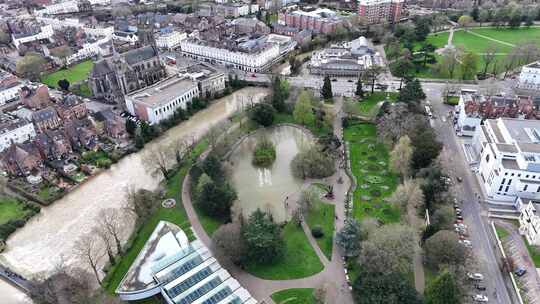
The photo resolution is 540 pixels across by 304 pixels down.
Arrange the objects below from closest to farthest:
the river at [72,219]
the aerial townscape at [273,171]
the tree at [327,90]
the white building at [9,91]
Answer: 1. the aerial townscape at [273,171]
2. the river at [72,219]
3. the tree at [327,90]
4. the white building at [9,91]

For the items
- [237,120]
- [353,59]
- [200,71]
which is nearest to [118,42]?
[200,71]

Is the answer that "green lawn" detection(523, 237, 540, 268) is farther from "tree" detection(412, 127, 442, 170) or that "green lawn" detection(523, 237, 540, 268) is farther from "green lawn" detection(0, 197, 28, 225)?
"green lawn" detection(0, 197, 28, 225)

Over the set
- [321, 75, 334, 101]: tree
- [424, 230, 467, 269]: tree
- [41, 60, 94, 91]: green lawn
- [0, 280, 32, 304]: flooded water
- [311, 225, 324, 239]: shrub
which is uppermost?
[321, 75, 334, 101]: tree

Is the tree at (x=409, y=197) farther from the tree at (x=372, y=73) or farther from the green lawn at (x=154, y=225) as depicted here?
the tree at (x=372, y=73)

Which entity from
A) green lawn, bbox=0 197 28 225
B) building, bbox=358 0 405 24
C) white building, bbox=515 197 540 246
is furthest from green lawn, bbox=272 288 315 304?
building, bbox=358 0 405 24

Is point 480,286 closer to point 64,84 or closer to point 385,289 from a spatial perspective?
point 385,289

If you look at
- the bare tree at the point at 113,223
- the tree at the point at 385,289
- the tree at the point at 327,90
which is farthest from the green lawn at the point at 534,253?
the bare tree at the point at 113,223

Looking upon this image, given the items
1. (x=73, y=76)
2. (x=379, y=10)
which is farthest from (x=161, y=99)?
(x=379, y=10)

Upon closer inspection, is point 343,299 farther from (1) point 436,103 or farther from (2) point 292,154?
(1) point 436,103
